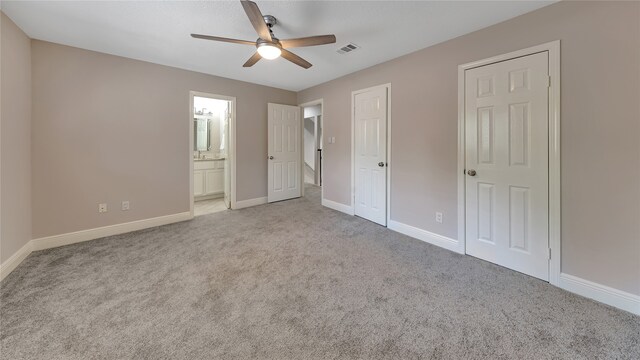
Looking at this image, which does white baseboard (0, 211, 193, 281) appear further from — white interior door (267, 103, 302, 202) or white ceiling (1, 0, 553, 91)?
white ceiling (1, 0, 553, 91)

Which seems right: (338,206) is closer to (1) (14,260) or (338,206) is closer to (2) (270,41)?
(2) (270,41)

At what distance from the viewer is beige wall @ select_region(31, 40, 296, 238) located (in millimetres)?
2805

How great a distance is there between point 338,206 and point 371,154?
4.03ft

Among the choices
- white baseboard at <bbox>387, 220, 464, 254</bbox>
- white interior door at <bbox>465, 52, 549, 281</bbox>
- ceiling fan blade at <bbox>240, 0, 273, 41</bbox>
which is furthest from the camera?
white baseboard at <bbox>387, 220, 464, 254</bbox>

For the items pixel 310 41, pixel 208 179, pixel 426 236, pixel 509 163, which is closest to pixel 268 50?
pixel 310 41

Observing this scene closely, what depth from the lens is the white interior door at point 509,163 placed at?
6.95 ft

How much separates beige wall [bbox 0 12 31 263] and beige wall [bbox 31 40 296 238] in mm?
126

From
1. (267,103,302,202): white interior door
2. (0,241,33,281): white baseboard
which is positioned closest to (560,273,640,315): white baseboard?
(267,103,302,202): white interior door

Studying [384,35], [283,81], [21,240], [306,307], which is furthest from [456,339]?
[283,81]

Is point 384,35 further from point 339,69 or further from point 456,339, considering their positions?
point 456,339

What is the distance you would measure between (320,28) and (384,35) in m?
0.73

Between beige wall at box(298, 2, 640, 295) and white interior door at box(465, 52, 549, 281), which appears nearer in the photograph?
beige wall at box(298, 2, 640, 295)

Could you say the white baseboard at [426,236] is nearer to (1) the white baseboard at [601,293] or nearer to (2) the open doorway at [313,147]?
(1) the white baseboard at [601,293]

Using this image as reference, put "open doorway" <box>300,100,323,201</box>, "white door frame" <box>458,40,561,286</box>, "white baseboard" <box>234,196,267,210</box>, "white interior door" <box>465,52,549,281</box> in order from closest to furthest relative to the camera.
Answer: "white door frame" <box>458,40,561,286</box>
"white interior door" <box>465,52,549,281</box>
"white baseboard" <box>234,196,267,210</box>
"open doorway" <box>300,100,323,201</box>
